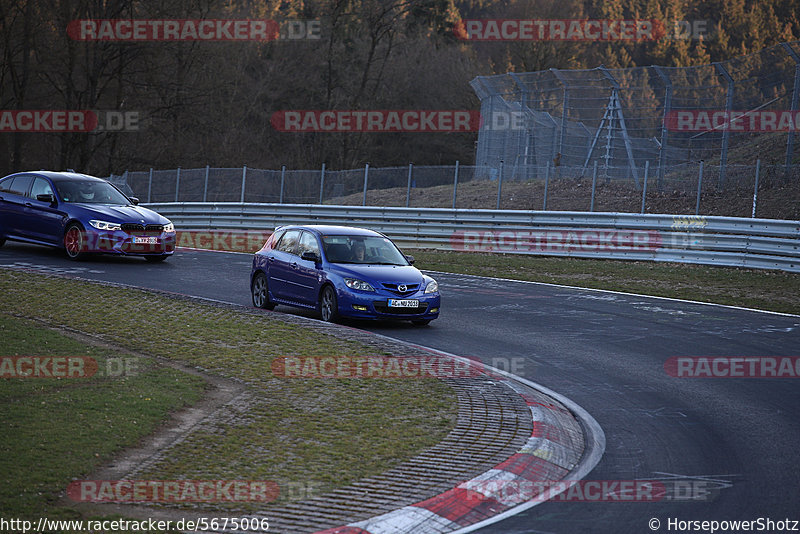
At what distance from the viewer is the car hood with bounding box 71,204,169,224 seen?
64.6 ft

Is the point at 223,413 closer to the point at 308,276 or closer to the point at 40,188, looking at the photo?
the point at 308,276

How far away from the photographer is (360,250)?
15305mm

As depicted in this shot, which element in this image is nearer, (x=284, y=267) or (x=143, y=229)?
(x=284, y=267)

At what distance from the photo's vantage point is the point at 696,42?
221ft

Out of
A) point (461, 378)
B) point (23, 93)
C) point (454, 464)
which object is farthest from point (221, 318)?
point (23, 93)

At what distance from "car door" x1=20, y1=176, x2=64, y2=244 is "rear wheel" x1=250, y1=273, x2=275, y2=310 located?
6.20 m

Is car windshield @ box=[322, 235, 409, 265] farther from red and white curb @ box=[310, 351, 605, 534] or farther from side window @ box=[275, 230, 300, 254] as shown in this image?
red and white curb @ box=[310, 351, 605, 534]

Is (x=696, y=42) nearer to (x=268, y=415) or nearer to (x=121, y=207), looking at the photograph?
(x=121, y=207)

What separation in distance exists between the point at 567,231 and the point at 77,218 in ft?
39.5

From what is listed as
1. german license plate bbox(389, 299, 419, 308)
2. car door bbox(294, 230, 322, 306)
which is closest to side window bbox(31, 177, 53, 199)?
car door bbox(294, 230, 322, 306)

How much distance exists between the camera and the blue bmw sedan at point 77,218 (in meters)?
19.8

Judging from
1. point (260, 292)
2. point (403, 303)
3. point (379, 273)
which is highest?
point (379, 273)

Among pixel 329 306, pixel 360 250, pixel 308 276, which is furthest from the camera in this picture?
pixel 360 250

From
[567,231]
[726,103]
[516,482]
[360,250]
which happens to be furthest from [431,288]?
[726,103]
